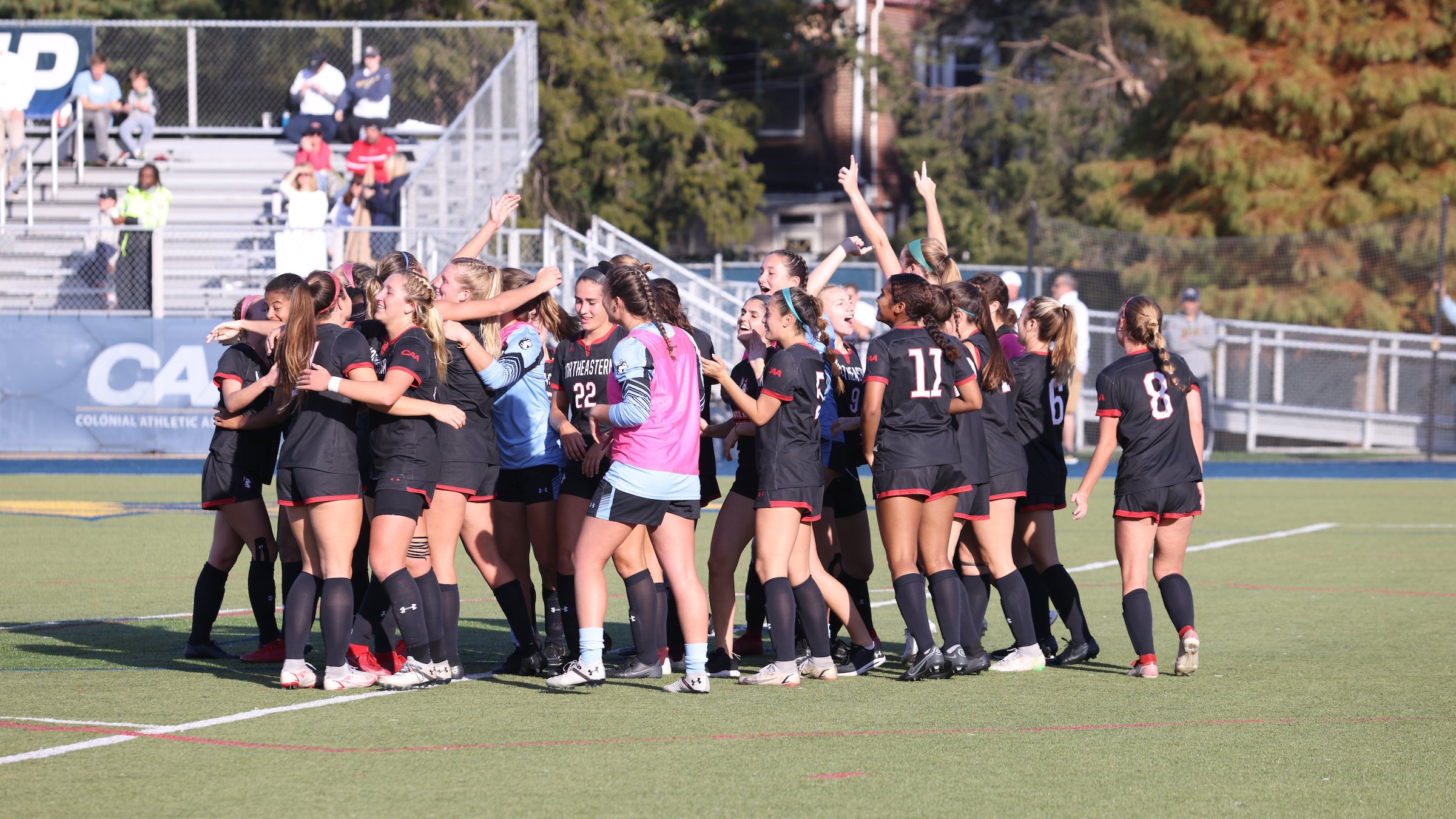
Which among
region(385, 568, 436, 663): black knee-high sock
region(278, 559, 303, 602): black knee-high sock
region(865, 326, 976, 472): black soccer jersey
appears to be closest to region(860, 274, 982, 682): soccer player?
region(865, 326, 976, 472): black soccer jersey

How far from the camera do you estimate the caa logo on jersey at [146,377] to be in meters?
19.6

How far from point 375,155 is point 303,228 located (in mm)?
2426

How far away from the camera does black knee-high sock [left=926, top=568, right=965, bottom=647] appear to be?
24.0 feet

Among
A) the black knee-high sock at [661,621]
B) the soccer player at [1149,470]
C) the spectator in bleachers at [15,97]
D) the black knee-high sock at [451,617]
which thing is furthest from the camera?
the spectator in bleachers at [15,97]

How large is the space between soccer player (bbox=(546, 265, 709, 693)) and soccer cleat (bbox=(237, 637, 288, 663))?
5.44ft

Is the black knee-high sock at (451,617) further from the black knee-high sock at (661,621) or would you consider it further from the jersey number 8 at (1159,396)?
the jersey number 8 at (1159,396)

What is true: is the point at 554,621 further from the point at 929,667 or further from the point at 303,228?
the point at 303,228

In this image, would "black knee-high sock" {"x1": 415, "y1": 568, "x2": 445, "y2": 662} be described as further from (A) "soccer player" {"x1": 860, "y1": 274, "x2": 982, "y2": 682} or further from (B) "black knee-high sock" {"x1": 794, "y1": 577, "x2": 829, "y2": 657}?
(A) "soccer player" {"x1": 860, "y1": 274, "x2": 982, "y2": 682}

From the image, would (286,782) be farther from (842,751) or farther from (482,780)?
(842,751)

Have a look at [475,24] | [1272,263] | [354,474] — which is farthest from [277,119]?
[354,474]

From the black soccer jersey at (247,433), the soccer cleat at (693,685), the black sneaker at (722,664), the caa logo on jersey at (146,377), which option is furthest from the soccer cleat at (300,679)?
the caa logo on jersey at (146,377)

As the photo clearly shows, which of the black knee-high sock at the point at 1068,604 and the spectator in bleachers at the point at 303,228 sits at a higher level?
the spectator in bleachers at the point at 303,228

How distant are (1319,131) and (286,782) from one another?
2460cm

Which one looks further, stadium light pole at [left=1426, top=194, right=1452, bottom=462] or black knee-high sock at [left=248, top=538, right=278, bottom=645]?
stadium light pole at [left=1426, top=194, right=1452, bottom=462]
